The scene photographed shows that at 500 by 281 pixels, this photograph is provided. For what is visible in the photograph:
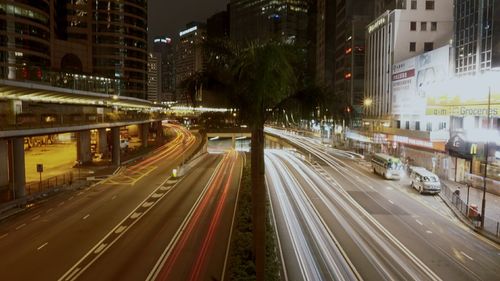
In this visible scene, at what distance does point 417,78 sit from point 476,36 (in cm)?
1352

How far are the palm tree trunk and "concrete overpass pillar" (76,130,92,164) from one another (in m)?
49.5

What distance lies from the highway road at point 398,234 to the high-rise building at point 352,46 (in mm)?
53624

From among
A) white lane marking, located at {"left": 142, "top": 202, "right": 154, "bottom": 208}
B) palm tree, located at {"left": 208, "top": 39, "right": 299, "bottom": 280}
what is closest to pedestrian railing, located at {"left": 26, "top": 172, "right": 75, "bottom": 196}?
white lane marking, located at {"left": 142, "top": 202, "right": 154, "bottom": 208}

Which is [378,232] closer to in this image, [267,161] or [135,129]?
[267,161]

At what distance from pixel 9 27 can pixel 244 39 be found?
83561 mm

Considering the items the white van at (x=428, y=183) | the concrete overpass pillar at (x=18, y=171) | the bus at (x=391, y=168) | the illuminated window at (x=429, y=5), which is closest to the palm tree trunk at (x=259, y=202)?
the concrete overpass pillar at (x=18, y=171)

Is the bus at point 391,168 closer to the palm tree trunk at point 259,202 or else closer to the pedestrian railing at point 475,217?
the pedestrian railing at point 475,217

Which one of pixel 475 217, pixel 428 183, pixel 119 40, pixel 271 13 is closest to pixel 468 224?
pixel 475 217

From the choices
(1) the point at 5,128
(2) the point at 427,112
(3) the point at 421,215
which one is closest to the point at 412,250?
(3) the point at 421,215

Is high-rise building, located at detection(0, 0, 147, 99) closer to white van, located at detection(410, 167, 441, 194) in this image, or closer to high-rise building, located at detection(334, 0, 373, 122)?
high-rise building, located at detection(334, 0, 373, 122)

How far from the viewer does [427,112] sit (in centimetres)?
5216

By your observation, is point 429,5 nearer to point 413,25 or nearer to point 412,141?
point 413,25

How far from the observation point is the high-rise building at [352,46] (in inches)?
3996

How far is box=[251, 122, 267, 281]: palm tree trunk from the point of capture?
1334 cm
